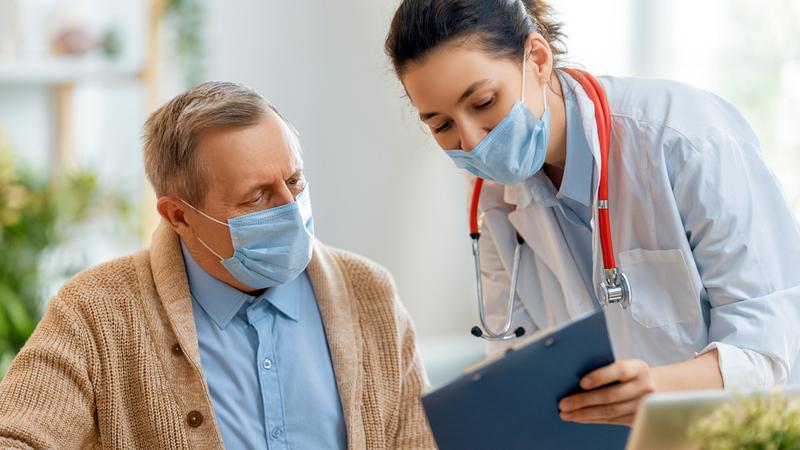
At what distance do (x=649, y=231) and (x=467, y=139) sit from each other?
1.17ft

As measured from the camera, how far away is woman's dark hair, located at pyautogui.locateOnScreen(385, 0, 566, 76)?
1.58 m

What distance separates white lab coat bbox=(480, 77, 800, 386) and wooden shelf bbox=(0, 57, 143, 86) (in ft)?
7.84

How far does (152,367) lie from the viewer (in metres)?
1.64

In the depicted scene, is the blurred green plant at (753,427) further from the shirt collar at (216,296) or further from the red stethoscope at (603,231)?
A: the shirt collar at (216,296)

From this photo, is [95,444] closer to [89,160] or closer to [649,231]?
[649,231]

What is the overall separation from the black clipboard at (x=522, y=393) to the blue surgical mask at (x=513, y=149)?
505 millimetres

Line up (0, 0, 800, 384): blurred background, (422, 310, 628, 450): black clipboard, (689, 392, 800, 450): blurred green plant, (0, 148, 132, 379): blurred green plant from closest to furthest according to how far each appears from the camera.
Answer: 1. (689, 392, 800, 450): blurred green plant
2. (422, 310, 628, 450): black clipboard
3. (0, 148, 132, 379): blurred green plant
4. (0, 0, 800, 384): blurred background

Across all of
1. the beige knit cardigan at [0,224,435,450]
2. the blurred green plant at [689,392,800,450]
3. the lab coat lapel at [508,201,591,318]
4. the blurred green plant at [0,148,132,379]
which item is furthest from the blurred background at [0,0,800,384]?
the blurred green plant at [689,392,800,450]

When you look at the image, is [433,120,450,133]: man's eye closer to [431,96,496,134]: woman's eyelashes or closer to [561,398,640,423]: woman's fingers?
[431,96,496,134]: woman's eyelashes

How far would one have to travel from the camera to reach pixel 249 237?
1665mm

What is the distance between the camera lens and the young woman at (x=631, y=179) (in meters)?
1.54

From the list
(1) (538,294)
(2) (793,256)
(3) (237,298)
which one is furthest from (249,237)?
(2) (793,256)

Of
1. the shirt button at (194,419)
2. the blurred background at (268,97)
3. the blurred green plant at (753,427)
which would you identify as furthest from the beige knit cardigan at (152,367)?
the blurred background at (268,97)

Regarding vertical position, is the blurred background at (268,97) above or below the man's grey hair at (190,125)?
below
